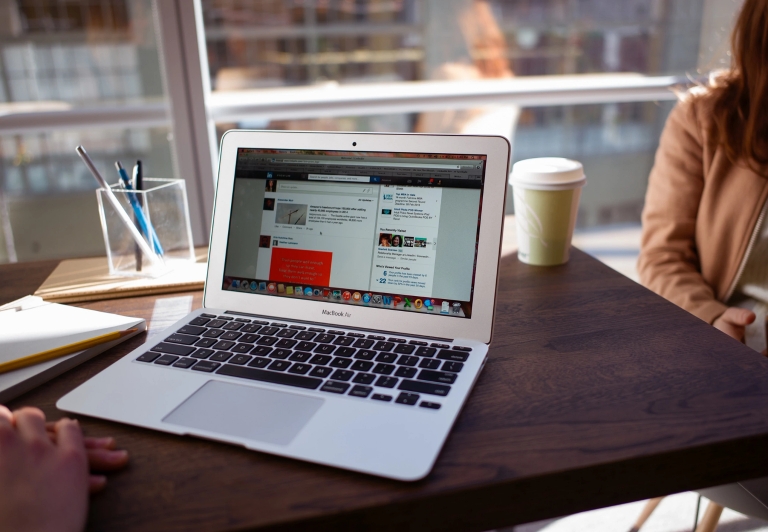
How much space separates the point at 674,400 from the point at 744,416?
0.20 feet

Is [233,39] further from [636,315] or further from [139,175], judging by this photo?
[636,315]

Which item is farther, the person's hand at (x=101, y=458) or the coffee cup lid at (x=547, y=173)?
the coffee cup lid at (x=547, y=173)

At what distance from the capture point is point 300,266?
77 cm

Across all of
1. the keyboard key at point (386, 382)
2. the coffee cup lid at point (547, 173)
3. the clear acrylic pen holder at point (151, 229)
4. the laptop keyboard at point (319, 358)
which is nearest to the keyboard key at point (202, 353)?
the laptop keyboard at point (319, 358)

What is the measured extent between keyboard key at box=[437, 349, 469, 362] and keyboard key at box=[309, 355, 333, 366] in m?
0.12

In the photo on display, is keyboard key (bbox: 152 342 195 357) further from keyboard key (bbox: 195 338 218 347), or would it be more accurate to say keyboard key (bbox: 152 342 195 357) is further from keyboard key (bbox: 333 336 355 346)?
keyboard key (bbox: 333 336 355 346)

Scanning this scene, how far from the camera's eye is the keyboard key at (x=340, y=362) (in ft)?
2.11

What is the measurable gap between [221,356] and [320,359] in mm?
114

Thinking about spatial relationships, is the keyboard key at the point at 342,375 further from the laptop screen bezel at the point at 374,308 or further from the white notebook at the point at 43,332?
the white notebook at the point at 43,332

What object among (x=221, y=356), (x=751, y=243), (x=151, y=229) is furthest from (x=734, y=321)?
(x=151, y=229)

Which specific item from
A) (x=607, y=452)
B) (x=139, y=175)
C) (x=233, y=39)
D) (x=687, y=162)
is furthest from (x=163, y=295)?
(x=233, y=39)

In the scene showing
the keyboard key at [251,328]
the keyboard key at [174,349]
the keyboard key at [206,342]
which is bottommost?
the keyboard key at [174,349]

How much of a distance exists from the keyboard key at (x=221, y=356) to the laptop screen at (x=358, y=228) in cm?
12

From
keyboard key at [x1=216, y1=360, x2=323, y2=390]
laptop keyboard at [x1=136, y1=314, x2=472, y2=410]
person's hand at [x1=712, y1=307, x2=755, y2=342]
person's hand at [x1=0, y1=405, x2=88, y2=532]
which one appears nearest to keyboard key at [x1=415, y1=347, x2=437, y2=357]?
laptop keyboard at [x1=136, y1=314, x2=472, y2=410]
